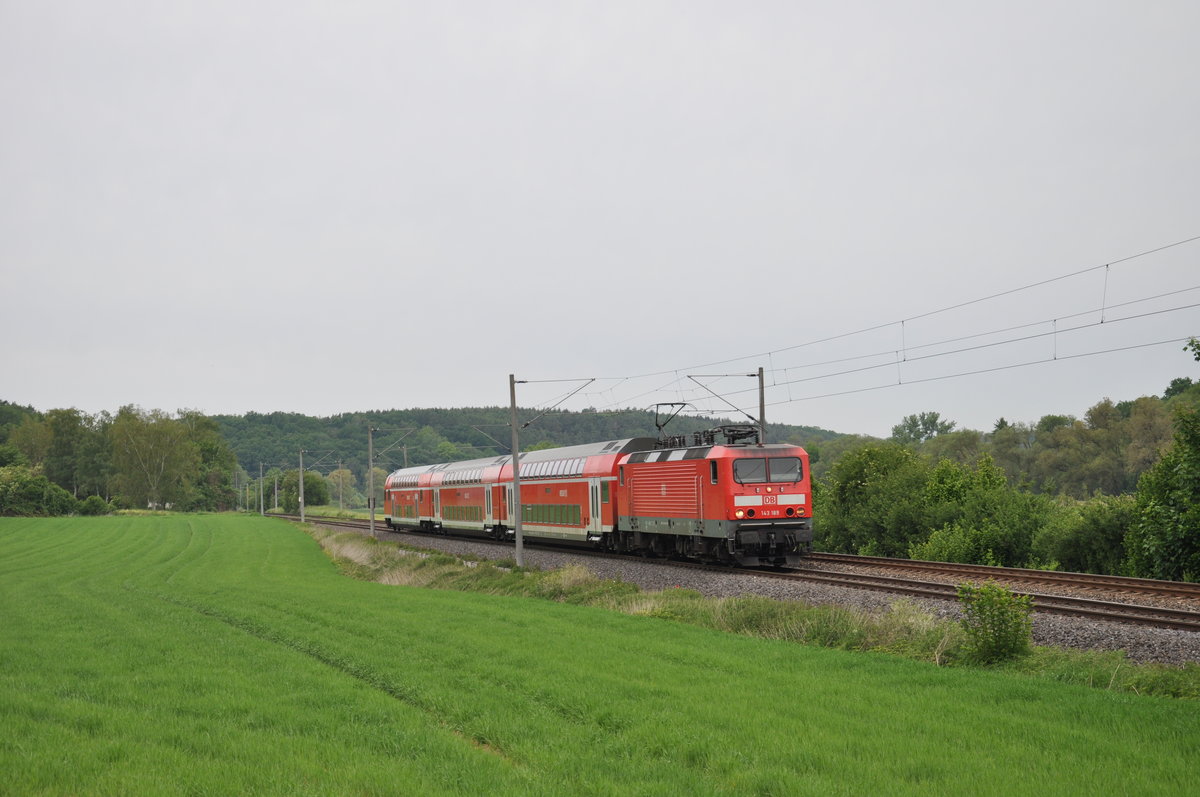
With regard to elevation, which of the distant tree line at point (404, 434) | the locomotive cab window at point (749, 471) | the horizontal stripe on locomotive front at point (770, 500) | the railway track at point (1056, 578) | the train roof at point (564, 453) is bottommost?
the railway track at point (1056, 578)

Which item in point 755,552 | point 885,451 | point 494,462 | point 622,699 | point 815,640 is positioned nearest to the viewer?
point 622,699

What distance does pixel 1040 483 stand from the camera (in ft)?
275

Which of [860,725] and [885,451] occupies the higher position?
[885,451]

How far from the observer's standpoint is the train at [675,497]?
28094mm

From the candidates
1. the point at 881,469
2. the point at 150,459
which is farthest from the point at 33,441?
the point at 881,469

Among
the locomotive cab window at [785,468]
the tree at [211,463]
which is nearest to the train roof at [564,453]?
the locomotive cab window at [785,468]

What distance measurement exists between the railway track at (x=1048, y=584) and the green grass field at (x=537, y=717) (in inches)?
244

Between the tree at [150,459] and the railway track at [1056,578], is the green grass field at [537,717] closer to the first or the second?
the railway track at [1056,578]

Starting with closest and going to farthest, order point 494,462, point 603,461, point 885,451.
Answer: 1. point 603,461
2. point 885,451
3. point 494,462

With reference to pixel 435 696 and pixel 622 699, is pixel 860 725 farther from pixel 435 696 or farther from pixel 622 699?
pixel 435 696

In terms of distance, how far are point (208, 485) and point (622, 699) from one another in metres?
146

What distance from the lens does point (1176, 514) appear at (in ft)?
76.5

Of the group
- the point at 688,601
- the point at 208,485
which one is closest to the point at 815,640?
the point at 688,601

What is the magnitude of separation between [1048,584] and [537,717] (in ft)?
54.8
